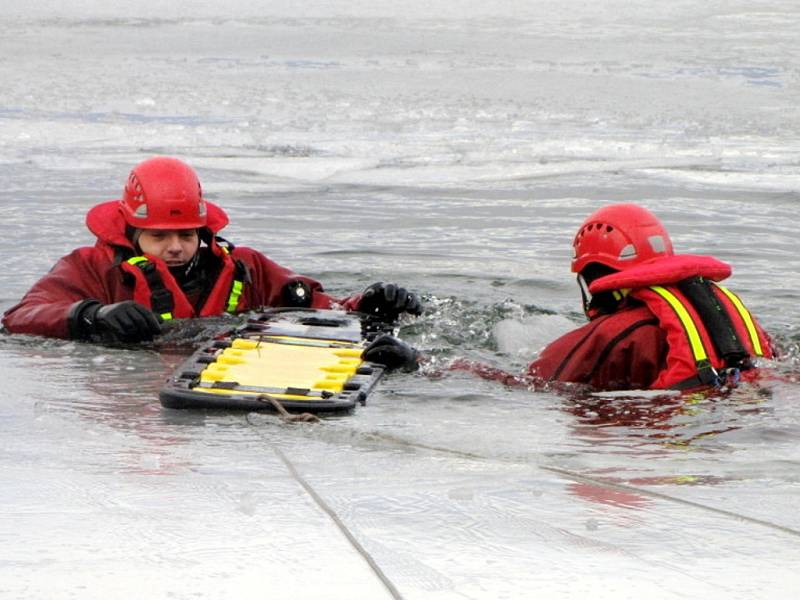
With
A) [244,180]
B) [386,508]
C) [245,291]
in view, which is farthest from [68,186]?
[386,508]

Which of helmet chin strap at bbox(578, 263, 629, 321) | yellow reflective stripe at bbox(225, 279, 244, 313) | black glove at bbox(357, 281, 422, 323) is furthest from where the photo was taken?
black glove at bbox(357, 281, 422, 323)

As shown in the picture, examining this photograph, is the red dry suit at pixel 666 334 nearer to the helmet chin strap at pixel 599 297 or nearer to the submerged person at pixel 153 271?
the helmet chin strap at pixel 599 297

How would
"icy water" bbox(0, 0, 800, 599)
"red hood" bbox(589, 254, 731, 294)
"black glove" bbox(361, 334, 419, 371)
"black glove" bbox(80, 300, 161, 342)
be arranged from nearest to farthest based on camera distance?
"icy water" bbox(0, 0, 800, 599) < "red hood" bbox(589, 254, 731, 294) < "black glove" bbox(361, 334, 419, 371) < "black glove" bbox(80, 300, 161, 342)

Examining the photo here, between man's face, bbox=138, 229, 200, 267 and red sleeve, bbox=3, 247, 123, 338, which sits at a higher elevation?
man's face, bbox=138, 229, 200, 267

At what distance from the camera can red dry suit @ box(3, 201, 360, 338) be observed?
6406mm

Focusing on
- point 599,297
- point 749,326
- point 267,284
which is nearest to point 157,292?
point 267,284

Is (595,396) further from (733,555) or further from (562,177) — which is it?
(562,177)

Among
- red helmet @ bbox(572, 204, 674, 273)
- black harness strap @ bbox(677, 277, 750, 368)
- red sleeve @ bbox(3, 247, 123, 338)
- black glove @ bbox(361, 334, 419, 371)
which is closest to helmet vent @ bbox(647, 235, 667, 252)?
red helmet @ bbox(572, 204, 674, 273)

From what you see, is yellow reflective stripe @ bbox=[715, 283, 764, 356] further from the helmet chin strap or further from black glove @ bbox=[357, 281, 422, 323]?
black glove @ bbox=[357, 281, 422, 323]

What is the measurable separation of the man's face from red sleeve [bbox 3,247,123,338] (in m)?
0.19

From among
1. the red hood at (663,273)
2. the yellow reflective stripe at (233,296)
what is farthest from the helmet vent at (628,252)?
the yellow reflective stripe at (233,296)

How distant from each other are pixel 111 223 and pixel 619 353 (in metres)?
2.68

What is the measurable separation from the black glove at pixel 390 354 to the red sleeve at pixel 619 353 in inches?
29.4

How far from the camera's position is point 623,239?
5430 millimetres
